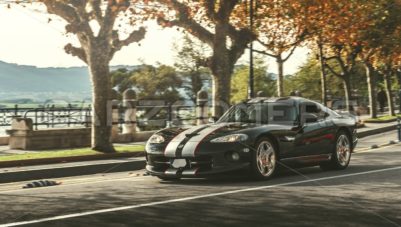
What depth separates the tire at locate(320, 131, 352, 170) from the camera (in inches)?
417

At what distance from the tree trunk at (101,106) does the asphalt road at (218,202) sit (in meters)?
5.70

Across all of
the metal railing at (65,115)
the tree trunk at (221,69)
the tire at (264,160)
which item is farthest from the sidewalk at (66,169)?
the metal railing at (65,115)

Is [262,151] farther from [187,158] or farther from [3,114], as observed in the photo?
[3,114]

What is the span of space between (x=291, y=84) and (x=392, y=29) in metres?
39.7

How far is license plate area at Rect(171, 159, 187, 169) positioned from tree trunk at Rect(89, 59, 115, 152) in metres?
6.74

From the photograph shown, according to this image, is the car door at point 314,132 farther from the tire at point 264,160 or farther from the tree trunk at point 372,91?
the tree trunk at point 372,91

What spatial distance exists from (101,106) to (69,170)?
149 inches

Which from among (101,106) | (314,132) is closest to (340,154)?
(314,132)

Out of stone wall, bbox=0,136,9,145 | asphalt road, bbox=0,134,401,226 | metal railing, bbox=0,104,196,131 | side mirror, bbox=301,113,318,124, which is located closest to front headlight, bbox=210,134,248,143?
asphalt road, bbox=0,134,401,226

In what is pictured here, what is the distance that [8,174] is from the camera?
35.0 feet

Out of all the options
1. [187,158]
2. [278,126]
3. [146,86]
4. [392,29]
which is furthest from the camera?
[146,86]

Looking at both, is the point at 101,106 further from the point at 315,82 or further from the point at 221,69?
the point at 315,82

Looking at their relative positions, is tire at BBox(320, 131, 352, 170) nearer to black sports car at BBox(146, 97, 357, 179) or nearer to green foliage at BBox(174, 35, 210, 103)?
black sports car at BBox(146, 97, 357, 179)

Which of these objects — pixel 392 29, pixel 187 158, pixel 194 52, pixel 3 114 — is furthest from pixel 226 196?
pixel 194 52
